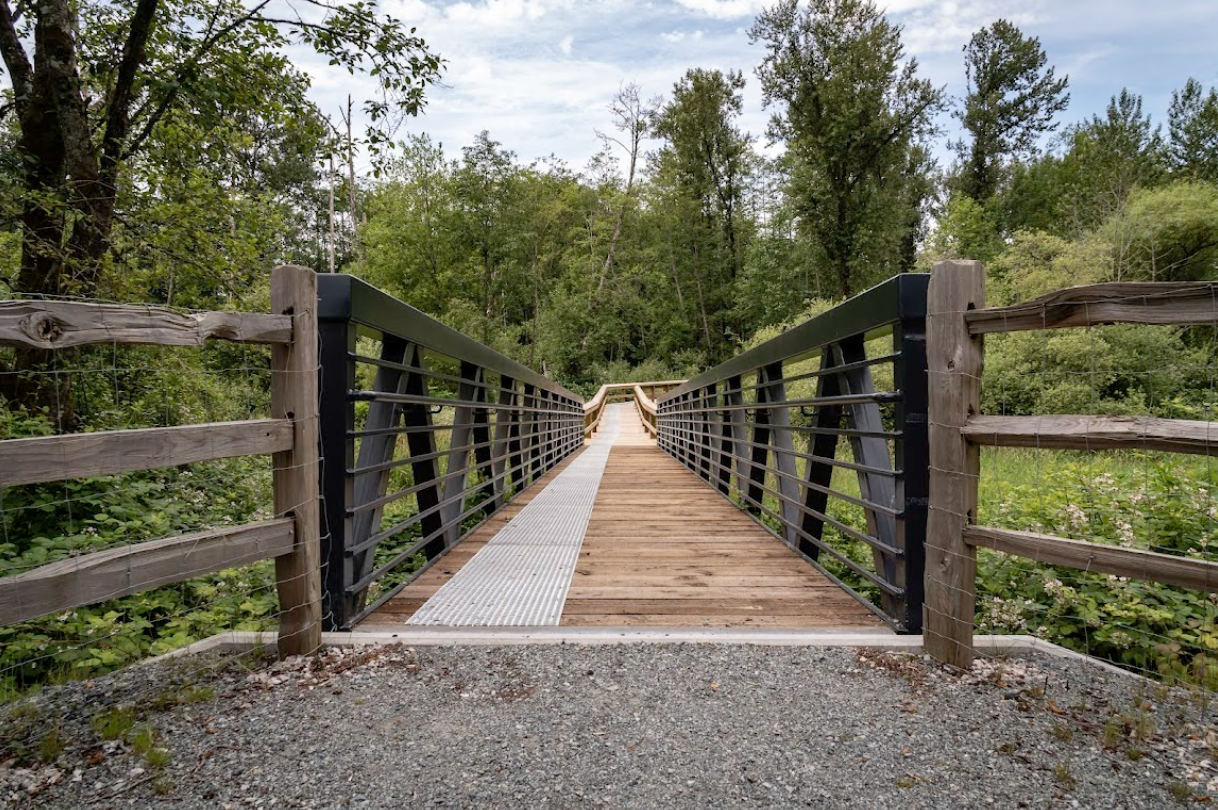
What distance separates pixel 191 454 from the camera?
1.68m

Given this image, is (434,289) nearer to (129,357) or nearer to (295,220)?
(295,220)

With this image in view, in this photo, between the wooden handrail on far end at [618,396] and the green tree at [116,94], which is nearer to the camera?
the green tree at [116,94]

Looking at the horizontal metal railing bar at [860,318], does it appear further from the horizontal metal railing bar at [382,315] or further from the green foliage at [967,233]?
the green foliage at [967,233]

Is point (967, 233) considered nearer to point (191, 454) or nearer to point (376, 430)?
point (376, 430)

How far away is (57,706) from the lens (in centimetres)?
168

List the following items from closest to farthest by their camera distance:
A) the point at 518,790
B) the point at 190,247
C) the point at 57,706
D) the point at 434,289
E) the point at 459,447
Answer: the point at 518,790 < the point at 57,706 < the point at 459,447 < the point at 190,247 < the point at 434,289

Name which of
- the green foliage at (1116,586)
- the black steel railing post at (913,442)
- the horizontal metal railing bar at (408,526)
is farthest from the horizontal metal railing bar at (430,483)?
the green foliage at (1116,586)

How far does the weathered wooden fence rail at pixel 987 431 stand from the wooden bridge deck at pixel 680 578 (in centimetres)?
43

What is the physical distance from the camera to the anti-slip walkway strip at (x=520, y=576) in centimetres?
236

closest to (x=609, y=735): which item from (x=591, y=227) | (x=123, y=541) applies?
(x=123, y=541)

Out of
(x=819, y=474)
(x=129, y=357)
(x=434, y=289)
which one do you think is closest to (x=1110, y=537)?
(x=819, y=474)

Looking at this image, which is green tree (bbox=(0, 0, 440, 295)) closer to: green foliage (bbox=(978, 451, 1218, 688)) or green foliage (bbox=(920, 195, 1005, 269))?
green foliage (bbox=(978, 451, 1218, 688))

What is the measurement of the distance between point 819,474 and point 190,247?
5.74m

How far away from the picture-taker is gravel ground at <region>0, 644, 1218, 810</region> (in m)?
1.35
